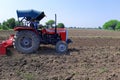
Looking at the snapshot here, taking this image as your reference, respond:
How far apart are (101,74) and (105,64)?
1878 millimetres

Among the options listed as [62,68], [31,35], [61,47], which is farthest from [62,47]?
[62,68]

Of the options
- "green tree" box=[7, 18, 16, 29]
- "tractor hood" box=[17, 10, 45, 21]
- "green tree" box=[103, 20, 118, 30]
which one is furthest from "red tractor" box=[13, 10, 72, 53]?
"green tree" box=[103, 20, 118, 30]

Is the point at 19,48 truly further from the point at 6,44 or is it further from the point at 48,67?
the point at 48,67

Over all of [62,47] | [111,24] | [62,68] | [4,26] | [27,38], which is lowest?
[111,24]

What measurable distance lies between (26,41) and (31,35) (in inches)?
19.1

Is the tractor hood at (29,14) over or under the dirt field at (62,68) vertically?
over

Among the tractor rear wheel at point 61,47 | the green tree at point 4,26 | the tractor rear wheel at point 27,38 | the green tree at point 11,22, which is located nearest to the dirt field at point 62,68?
the tractor rear wheel at point 27,38

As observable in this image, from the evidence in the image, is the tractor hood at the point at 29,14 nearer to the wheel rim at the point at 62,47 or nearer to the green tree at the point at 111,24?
the wheel rim at the point at 62,47

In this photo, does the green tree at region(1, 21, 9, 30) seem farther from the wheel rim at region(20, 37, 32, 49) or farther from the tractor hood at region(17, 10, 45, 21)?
the tractor hood at region(17, 10, 45, 21)

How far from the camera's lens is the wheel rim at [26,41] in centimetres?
1373

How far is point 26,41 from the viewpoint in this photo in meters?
13.9

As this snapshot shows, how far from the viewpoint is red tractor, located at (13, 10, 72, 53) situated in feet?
44.4

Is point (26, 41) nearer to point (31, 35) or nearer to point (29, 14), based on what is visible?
point (31, 35)

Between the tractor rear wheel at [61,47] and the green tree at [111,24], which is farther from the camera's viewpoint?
the green tree at [111,24]
